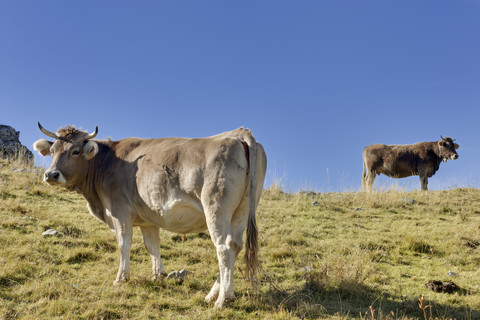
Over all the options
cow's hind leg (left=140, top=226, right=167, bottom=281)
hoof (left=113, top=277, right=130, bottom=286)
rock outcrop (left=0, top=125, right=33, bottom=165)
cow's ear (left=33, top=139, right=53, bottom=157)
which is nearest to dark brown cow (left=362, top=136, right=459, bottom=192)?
cow's hind leg (left=140, top=226, right=167, bottom=281)

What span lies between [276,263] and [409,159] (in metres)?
15.6

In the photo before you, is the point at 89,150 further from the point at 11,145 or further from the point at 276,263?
the point at 11,145

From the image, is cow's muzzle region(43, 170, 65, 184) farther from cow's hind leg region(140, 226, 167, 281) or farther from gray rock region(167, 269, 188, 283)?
gray rock region(167, 269, 188, 283)

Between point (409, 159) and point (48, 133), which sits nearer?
point (48, 133)

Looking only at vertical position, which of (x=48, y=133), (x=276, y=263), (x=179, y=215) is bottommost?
(x=276, y=263)

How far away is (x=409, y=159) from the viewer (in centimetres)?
2169

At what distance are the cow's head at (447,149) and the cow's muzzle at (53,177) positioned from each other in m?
19.8

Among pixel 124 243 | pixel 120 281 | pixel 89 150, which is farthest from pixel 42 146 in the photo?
pixel 120 281

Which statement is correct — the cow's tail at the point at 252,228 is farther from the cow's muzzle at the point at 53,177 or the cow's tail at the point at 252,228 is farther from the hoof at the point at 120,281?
the cow's muzzle at the point at 53,177

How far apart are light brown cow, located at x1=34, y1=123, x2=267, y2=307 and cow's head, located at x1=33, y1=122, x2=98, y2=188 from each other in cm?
2

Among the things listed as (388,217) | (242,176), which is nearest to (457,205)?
(388,217)

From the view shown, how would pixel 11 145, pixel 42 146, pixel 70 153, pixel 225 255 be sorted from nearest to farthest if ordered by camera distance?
pixel 225 255 < pixel 70 153 < pixel 42 146 < pixel 11 145

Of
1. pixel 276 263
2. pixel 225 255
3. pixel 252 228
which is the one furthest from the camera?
pixel 276 263

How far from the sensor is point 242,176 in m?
6.24
